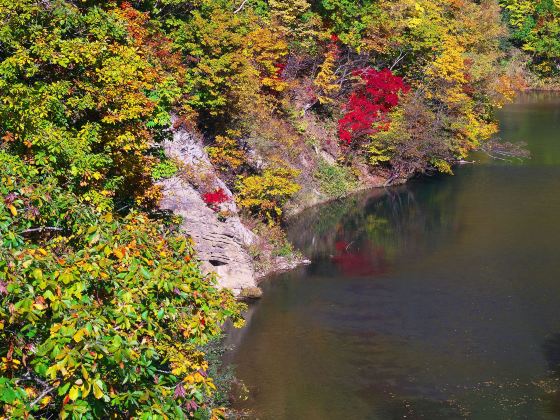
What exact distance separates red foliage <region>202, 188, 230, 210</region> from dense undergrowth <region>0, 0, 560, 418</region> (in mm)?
3414

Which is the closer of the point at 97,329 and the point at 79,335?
the point at 79,335

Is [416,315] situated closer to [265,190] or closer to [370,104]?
[265,190]

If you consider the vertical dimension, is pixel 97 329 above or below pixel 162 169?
below

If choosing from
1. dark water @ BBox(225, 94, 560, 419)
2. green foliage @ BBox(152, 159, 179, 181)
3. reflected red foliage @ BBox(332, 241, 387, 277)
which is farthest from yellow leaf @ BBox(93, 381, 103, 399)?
reflected red foliage @ BBox(332, 241, 387, 277)

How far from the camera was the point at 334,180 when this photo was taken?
47.3 meters

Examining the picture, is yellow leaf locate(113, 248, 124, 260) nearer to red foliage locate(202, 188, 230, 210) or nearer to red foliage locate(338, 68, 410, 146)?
red foliage locate(202, 188, 230, 210)

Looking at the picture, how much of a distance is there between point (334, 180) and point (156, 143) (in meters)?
20.5

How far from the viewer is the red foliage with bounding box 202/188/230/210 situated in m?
32.6

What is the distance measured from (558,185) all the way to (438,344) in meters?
24.2

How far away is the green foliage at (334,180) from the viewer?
153 ft

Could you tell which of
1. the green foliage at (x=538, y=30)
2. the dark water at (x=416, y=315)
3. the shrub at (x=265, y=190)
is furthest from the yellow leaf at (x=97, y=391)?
the green foliage at (x=538, y=30)

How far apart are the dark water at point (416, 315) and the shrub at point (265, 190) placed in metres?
2.75

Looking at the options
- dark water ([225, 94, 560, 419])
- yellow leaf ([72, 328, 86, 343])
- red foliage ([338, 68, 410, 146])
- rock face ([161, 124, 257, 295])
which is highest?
red foliage ([338, 68, 410, 146])

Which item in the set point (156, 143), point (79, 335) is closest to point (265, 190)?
point (156, 143)
